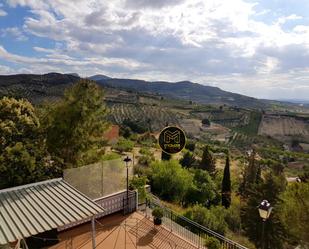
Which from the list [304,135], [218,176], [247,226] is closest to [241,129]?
[304,135]

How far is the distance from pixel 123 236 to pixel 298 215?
10814 mm

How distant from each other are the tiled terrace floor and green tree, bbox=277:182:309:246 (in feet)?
27.9

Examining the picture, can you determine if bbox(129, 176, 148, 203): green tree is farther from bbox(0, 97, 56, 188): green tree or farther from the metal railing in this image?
bbox(0, 97, 56, 188): green tree

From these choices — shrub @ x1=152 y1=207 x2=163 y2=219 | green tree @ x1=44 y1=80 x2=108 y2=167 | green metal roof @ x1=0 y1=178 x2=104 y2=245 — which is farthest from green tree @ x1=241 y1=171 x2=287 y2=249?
green metal roof @ x1=0 y1=178 x2=104 y2=245

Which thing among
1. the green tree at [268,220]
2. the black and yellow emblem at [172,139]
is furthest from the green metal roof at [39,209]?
the green tree at [268,220]

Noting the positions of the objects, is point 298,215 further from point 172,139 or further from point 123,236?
point 123,236

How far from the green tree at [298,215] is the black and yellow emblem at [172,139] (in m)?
7.96

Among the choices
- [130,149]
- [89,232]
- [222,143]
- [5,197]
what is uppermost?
[5,197]

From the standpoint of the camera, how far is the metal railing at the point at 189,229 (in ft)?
42.6

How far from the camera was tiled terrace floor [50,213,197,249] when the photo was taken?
1223 cm

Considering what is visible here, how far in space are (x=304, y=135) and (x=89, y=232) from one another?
147862mm

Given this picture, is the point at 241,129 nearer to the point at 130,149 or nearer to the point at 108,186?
the point at 130,149

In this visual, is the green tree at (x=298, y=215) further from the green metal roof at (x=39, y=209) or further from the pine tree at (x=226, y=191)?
the green metal roof at (x=39, y=209)

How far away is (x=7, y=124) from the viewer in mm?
15188
